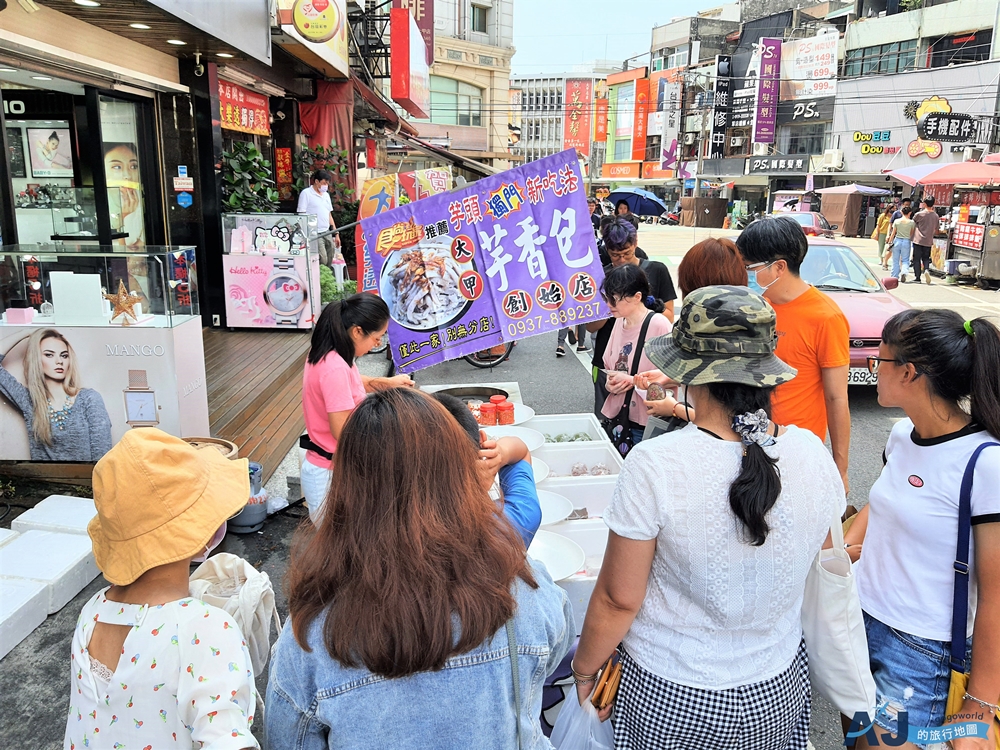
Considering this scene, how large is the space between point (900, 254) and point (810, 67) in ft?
96.3

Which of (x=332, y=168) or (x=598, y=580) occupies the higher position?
(x=332, y=168)

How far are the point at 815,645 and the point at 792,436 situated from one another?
56 centimetres

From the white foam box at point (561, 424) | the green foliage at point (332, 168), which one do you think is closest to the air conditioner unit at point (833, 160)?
the green foliage at point (332, 168)

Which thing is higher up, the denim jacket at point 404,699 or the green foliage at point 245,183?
the green foliage at point 245,183

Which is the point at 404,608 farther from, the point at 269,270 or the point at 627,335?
the point at 269,270

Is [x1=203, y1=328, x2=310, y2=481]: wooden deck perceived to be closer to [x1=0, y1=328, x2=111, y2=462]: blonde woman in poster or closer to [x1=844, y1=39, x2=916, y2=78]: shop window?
[x1=0, y1=328, x2=111, y2=462]: blonde woman in poster

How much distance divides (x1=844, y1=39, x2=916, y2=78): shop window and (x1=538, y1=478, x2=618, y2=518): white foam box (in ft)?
135

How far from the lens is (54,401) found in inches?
172

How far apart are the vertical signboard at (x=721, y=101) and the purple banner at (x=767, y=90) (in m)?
3.82

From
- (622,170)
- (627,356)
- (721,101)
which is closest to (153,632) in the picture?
(627,356)

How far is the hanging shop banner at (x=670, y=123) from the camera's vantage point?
58.4 m

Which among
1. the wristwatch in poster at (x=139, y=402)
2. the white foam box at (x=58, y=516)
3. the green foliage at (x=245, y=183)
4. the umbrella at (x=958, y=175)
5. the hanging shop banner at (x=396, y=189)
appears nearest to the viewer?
the white foam box at (x=58, y=516)

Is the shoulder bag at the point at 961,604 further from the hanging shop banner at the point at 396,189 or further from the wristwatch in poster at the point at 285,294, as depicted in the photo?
the wristwatch in poster at the point at 285,294

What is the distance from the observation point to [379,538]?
4.28ft
